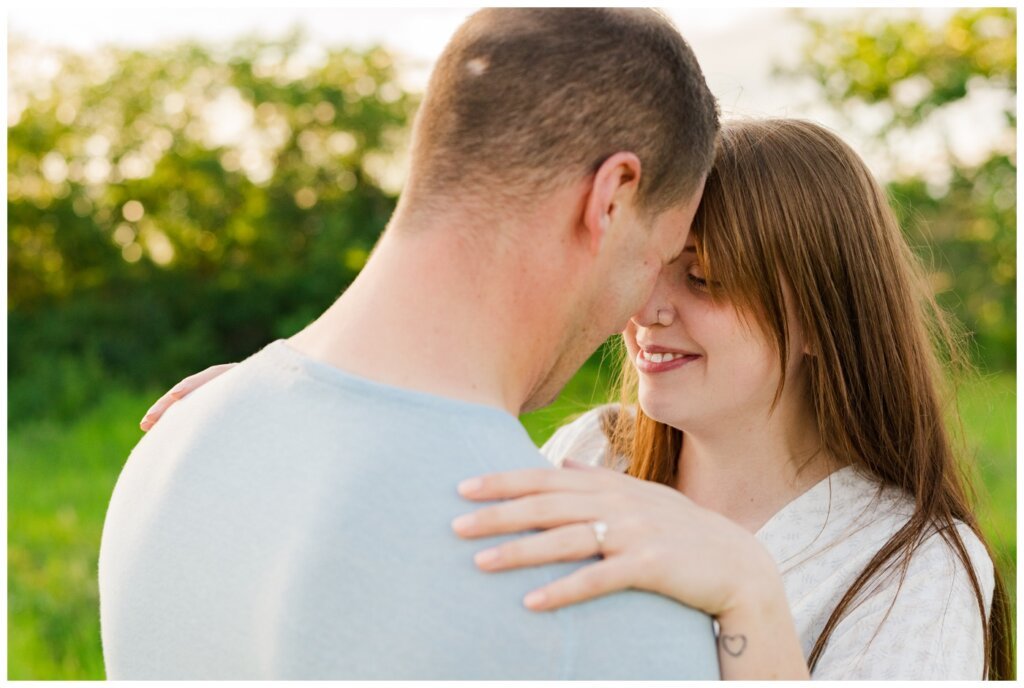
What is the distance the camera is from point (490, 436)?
1511 mm

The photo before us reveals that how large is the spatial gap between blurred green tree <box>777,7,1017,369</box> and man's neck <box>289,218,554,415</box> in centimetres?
908

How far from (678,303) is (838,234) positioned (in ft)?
1.30

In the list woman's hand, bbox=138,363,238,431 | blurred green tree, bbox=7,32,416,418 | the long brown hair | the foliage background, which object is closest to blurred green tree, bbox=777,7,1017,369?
the foliage background

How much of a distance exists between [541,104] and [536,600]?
70cm

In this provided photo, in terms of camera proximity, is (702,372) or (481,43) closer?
(481,43)

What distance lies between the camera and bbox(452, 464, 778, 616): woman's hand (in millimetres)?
1427

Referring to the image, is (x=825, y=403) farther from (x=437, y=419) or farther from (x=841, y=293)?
(x=437, y=419)

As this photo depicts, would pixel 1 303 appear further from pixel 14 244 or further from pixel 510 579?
pixel 14 244

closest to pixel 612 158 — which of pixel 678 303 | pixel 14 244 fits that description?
pixel 678 303

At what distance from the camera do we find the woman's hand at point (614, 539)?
1.43 metres

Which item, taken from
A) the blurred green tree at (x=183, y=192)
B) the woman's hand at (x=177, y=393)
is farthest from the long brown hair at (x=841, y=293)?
the blurred green tree at (x=183, y=192)

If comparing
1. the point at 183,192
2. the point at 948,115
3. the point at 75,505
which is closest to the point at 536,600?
the point at 75,505

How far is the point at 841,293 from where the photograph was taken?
2609 mm

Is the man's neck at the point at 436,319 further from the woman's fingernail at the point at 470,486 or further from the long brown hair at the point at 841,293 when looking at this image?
the long brown hair at the point at 841,293
